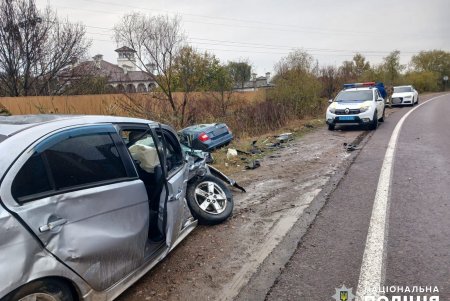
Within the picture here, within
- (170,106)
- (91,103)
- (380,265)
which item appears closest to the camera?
(380,265)

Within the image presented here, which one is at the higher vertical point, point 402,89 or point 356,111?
point 402,89

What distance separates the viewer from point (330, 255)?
11.5ft

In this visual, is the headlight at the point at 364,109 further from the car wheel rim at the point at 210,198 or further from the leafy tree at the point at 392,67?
the leafy tree at the point at 392,67

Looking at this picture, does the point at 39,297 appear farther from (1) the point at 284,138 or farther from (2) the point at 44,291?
(1) the point at 284,138

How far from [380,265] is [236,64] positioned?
18.8 metres

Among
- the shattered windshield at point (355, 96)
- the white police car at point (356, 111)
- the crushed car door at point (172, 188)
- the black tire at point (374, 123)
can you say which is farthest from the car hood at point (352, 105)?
the crushed car door at point (172, 188)

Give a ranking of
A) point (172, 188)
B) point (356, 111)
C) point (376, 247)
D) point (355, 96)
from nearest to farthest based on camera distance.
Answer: point (172, 188)
point (376, 247)
point (356, 111)
point (355, 96)

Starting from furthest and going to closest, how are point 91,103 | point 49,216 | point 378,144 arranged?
1. point 91,103
2. point 378,144
3. point 49,216

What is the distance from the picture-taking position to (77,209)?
232 centimetres

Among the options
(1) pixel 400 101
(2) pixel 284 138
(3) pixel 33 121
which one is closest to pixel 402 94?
(1) pixel 400 101

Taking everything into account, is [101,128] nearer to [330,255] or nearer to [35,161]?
[35,161]

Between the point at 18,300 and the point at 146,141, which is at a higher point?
the point at 146,141

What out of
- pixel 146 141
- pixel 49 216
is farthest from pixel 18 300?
pixel 146 141

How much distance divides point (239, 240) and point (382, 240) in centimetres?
158
